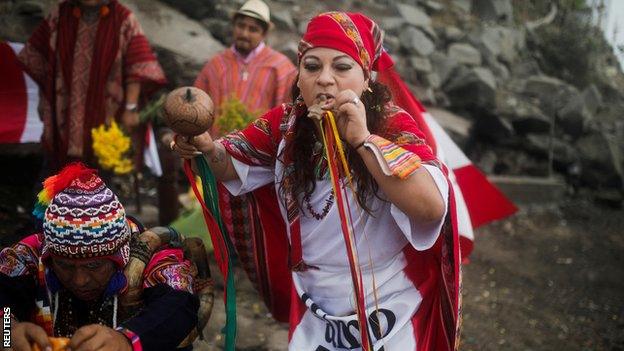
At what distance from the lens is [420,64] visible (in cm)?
962

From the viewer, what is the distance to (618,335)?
4.99 m

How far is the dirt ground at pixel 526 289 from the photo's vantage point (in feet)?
15.0

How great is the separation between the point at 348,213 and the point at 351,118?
38 cm

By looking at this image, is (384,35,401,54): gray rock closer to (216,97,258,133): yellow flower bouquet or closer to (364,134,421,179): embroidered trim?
(216,97,258,133): yellow flower bouquet

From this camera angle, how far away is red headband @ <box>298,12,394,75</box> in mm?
2037

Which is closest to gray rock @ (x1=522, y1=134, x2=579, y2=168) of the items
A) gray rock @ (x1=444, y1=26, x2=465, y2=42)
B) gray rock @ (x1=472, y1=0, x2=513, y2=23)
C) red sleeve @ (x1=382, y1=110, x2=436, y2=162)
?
gray rock @ (x1=444, y1=26, x2=465, y2=42)

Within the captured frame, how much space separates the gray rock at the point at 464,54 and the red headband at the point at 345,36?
868 cm

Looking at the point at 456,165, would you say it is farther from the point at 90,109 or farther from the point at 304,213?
the point at 90,109

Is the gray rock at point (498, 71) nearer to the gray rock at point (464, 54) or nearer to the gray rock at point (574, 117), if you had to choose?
the gray rock at point (464, 54)

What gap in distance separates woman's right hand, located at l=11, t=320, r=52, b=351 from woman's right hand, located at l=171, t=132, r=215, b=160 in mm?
737

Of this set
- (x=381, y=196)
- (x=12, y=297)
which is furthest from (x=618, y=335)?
(x=12, y=297)

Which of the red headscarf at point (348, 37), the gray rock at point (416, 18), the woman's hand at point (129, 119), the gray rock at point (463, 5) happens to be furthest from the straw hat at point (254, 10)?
the gray rock at point (463, 5)

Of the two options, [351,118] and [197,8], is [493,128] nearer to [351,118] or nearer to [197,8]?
[197,8]

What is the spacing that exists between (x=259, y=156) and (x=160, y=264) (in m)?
0.55
